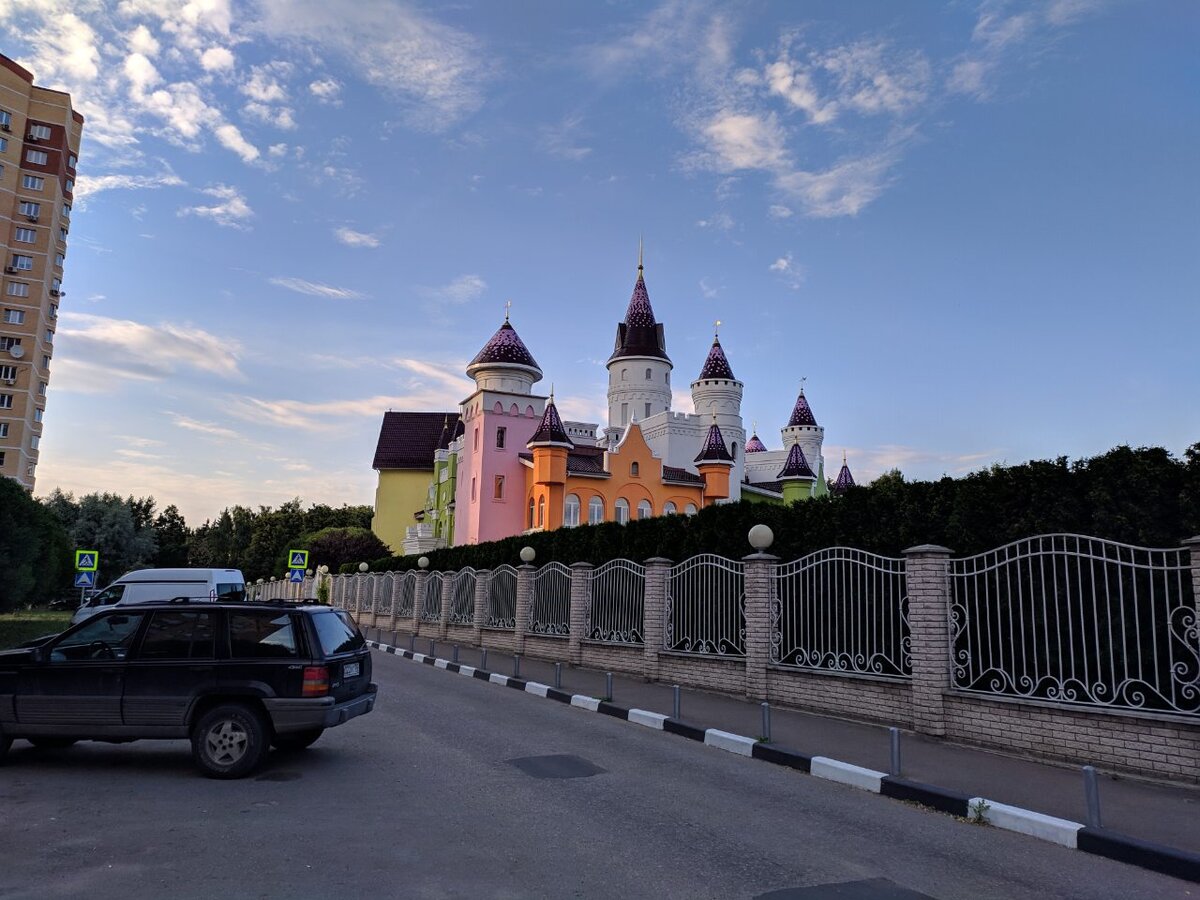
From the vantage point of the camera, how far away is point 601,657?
17.0 meters

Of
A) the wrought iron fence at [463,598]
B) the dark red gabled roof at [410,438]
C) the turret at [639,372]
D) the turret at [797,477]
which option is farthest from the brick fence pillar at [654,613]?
the dark red gabled roof at [410,438]

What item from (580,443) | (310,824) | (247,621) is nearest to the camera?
(310,824)

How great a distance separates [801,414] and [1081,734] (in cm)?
5903

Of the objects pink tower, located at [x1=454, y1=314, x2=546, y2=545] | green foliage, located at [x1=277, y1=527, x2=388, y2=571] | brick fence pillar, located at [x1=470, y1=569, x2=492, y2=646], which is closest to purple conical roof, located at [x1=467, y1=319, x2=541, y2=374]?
pink tower, located at [x1=454, y1=314, x2=546, y2=545]

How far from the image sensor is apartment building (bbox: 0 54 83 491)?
64375mm

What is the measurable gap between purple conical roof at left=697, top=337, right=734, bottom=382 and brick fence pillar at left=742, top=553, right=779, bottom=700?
47.7 meters

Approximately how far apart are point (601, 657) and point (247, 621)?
10.4m

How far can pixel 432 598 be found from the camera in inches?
1163

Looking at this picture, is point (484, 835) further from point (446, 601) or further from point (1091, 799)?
point (446, 601)

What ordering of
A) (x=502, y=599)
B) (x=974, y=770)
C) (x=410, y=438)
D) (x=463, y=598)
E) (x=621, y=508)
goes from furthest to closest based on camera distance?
(x=410, y=438)
(x=621, y=508)
(x=463, y=598)
(x=502, y=599)
(x=974, y=770)

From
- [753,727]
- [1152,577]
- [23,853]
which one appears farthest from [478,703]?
[1152,577]

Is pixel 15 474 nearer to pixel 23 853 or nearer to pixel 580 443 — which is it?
pixel 580 443

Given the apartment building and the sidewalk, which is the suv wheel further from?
the apartment building

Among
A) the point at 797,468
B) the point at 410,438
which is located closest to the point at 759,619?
the point at 797,468
